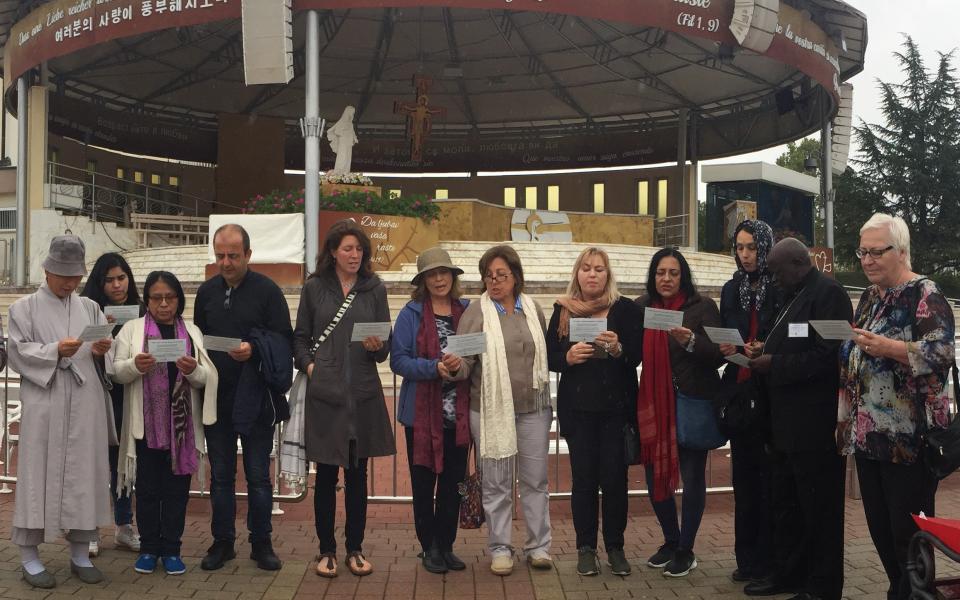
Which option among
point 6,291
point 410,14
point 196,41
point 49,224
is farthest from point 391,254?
point 196,41

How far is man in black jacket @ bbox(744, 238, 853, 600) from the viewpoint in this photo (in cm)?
443

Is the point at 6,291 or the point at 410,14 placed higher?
the point at 410,14

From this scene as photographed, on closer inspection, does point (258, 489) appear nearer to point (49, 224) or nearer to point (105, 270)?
point (105, 270)

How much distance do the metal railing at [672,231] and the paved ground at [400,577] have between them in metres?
19.4

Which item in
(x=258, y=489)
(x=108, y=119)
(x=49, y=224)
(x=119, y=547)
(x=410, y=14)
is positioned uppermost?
(x=410, y=14)

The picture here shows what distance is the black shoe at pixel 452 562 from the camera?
5.27 metres

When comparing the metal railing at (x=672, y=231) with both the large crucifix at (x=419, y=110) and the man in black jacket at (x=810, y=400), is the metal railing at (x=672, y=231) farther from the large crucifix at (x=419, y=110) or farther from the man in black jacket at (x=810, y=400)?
the man in black jacket at (x=810, y=400)

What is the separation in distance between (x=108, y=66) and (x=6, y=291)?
9098 millimetres

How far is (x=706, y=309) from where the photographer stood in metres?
5.10

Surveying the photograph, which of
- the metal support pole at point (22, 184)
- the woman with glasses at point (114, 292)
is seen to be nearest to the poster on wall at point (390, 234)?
the metal support pole at point (22, 184)

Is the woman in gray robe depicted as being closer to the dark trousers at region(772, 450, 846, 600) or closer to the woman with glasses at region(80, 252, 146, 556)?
the woman with glasses at region(80, 252, 146, 556)

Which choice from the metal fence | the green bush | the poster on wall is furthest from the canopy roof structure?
the poster on wall

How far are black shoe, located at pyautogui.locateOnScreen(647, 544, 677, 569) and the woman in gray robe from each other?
9.98ft

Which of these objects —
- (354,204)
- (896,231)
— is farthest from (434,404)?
(354,204)
